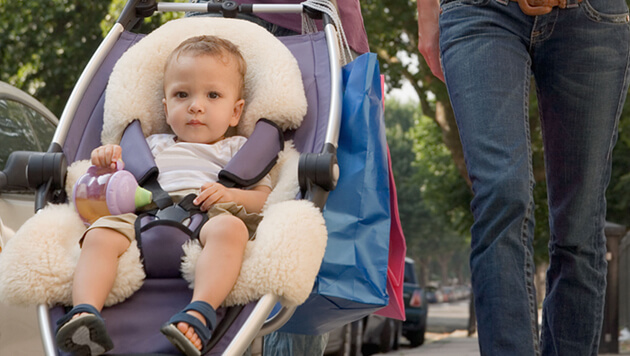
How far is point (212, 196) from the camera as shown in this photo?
312 cm

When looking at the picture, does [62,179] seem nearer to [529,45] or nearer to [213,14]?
[213,14]

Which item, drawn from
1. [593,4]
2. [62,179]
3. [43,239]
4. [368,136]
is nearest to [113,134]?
[62,179]

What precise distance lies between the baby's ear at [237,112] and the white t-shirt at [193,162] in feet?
0.22

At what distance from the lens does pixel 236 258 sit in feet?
9.30

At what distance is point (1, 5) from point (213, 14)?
10.8 metres

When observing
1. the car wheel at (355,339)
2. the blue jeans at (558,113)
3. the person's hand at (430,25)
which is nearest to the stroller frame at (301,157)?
the person's hand at (430,25)

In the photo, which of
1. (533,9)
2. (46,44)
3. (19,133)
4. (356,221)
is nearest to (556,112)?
(533,9)

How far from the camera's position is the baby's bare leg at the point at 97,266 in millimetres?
2740

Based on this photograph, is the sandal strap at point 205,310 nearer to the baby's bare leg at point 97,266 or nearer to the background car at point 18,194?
the baby's bare leg at point 97,266

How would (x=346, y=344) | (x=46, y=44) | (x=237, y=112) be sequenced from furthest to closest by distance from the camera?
(x=46, y=44) → (x=346, y=344) → (x=237, y=112)

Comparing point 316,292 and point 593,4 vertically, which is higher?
point 593,4

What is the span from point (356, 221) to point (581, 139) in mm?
808

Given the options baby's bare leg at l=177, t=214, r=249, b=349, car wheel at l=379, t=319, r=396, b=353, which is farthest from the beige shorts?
car wheel at l=379, t=319, r=396, b=353

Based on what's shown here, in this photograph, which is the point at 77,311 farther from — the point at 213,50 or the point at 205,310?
the point at 213,50
